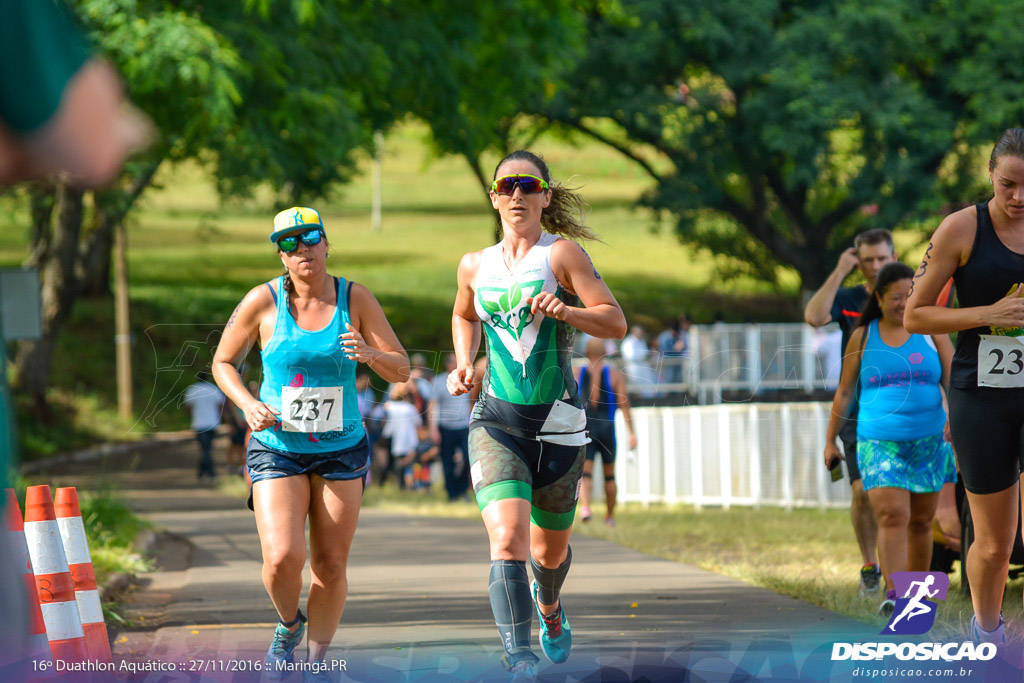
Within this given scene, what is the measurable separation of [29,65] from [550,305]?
341cm

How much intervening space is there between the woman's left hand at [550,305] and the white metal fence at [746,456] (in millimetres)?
9770

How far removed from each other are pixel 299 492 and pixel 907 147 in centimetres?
2657

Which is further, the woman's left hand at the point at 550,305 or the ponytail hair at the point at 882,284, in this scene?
the ponytail hair at the point at 882,284

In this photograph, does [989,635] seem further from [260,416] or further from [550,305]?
[260,416]

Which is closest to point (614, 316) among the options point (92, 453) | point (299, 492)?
point (299, 492)

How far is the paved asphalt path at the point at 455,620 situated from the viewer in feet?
19.6

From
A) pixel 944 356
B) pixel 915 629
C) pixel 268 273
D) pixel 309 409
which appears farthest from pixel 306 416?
pixel 268 273

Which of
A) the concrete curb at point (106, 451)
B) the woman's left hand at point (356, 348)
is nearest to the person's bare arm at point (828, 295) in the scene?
the woman's left hand at point (356, 348)

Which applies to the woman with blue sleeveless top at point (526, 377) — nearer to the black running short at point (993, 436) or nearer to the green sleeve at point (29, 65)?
the black running short at point (993, 436)

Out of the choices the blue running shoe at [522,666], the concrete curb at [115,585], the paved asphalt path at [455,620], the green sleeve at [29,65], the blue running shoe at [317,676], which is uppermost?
the green sleeve at [29,65]

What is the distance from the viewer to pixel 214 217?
2847 centimetres

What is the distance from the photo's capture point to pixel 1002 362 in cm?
539

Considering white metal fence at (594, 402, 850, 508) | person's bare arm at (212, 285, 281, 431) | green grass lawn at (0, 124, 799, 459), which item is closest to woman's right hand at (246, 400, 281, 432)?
person's bare arm at (212, 285, 281, 431)

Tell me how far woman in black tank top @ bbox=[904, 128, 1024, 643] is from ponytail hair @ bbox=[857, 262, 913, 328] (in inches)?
61.0
